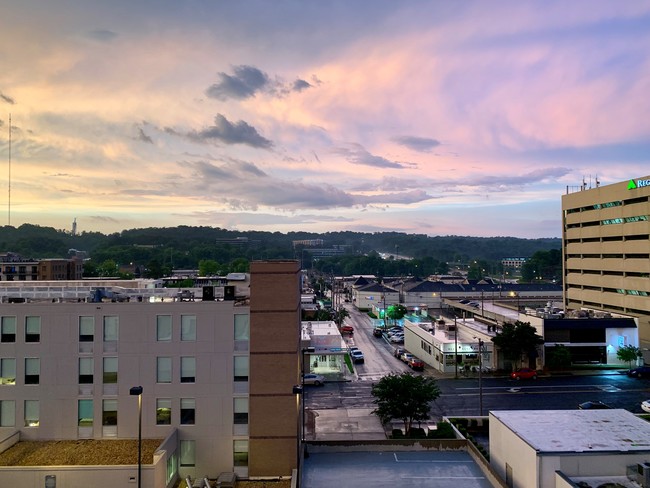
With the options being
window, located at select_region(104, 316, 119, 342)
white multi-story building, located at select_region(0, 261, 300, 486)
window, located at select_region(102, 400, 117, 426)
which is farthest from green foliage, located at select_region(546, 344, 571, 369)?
window, located at select_region(104, 316, 119, 342)

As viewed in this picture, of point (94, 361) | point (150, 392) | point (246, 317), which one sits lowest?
point (150, 392)

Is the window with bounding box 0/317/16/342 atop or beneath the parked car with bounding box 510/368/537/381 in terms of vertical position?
atop

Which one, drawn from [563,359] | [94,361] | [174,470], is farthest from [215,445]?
[563,359]

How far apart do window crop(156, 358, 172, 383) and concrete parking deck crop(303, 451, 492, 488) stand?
9287 mm

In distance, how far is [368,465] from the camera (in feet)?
84.2

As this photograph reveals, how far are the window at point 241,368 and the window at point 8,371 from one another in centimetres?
1279

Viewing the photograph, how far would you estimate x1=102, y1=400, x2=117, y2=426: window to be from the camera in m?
26.6

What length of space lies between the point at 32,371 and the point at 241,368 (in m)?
12.0

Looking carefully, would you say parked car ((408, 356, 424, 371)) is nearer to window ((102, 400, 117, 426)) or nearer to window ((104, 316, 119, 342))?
window ((102, 400, 117, 426))

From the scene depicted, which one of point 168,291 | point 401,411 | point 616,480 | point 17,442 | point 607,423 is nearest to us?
point 616,480

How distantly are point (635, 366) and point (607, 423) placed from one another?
127ft

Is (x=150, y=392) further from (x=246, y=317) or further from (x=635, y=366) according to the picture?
(x=635, y=366)

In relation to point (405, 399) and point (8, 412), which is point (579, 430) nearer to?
point (405, 399)

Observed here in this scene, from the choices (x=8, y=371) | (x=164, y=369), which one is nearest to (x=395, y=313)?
(x=164, y=369)
